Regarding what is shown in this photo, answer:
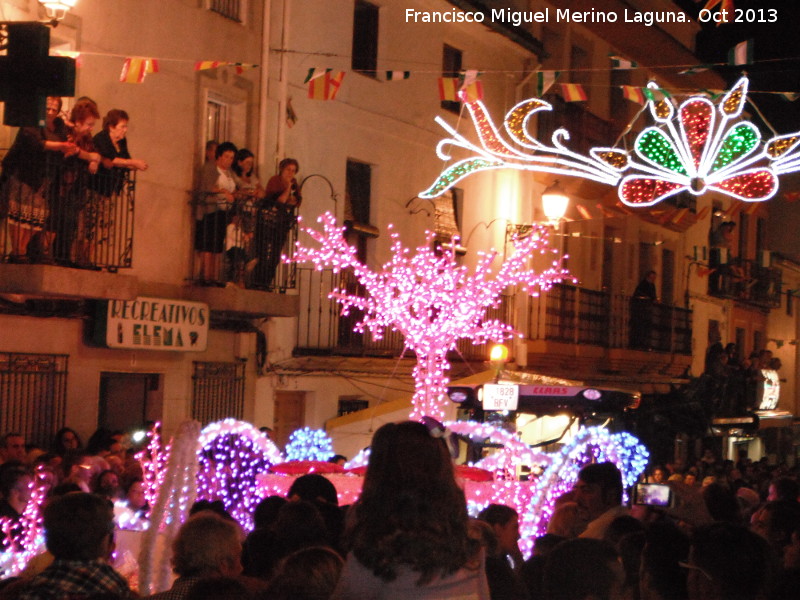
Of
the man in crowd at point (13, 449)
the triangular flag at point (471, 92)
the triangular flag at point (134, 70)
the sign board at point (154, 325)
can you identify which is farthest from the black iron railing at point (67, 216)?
the triangular flag at point (471, 92)

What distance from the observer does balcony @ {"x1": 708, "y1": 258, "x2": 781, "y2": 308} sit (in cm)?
3284

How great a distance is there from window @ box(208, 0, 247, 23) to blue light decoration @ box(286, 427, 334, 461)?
18.2 feet

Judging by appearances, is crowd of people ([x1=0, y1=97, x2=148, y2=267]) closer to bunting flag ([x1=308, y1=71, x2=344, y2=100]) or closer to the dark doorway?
the dark doorway

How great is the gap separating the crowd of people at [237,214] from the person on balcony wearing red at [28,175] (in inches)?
121

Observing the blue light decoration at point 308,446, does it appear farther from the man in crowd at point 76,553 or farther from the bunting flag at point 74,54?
the man in crowd at point 76,553

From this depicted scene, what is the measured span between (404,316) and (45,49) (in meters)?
9.00

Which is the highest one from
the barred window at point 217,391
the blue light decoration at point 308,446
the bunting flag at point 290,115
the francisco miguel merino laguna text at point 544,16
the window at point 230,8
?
the francisco miguel merino laguna text at point 544,16

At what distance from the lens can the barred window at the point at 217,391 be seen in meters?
16.3

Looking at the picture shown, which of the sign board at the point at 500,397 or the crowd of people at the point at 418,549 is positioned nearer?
the crowd of people at the point at 418,549

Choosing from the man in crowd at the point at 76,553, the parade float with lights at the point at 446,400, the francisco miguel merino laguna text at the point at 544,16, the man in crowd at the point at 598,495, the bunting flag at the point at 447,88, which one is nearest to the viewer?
the man in crowd at the point at 76,553

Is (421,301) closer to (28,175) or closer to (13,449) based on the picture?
(28,175)

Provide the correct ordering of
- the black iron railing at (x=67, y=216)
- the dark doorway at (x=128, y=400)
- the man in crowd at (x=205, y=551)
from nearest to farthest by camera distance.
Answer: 1. the man in crowd at (x=205, y=551)
2. the black iron railing at (x=67, y=216)
3. the dark doorway at (x=128, y=400)

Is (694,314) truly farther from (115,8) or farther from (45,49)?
(45,49)

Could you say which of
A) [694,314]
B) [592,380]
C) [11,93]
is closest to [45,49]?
[11,93]
